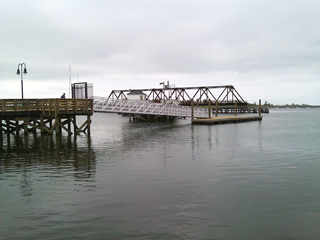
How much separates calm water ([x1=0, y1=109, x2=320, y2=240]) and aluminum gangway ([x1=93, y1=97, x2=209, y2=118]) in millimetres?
16585

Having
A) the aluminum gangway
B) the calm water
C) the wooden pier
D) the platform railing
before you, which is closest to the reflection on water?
the calm water

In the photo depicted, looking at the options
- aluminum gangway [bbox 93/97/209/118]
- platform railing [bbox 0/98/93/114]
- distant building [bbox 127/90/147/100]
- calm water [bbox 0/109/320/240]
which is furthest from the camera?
distant building [bbox 127/90/147/100]

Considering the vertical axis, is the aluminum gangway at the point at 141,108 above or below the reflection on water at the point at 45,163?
above

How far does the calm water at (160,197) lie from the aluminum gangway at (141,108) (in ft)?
54.4

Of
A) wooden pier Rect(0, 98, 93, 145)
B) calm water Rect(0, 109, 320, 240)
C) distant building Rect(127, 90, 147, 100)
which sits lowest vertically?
calm water Rect(0, 109, 320, 240)

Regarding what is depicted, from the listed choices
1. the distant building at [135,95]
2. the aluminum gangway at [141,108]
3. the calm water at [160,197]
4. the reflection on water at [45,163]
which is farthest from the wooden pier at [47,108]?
the distant building at [135,95]

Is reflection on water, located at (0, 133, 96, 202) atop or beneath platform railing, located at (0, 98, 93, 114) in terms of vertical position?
beneath

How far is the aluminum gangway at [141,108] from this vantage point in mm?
32719

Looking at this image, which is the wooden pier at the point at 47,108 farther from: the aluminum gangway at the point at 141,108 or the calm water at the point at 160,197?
the calm water at the point at 160,197

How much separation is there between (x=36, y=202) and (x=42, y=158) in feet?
24.9

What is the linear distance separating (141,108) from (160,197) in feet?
111

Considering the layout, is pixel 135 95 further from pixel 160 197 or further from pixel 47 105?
pixel 160 197

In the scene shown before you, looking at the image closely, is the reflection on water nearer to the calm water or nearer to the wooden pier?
the calm water

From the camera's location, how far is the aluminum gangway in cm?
3272
